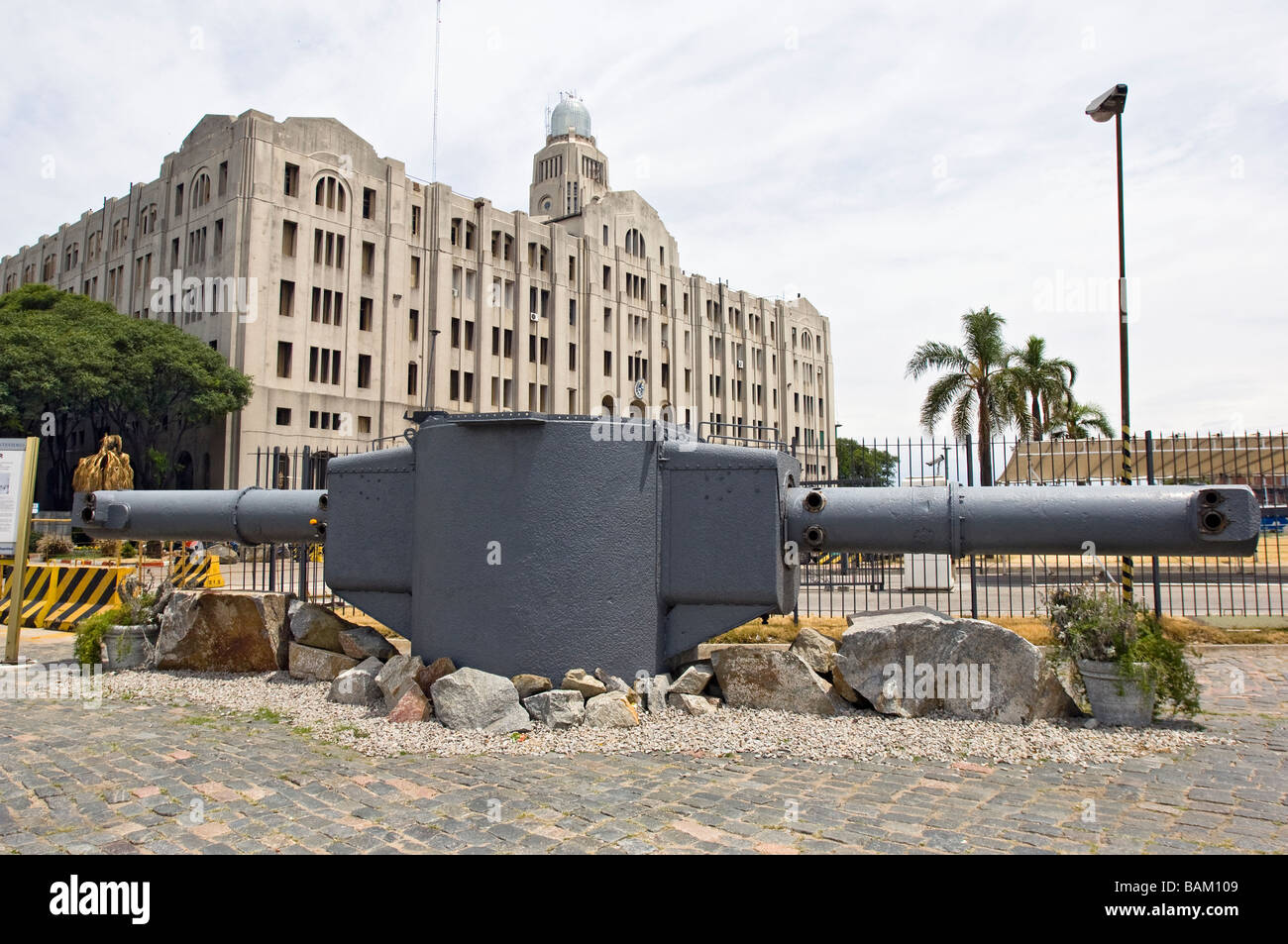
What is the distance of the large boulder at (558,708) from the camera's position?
6.04 m

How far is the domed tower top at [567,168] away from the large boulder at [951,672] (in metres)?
67.6

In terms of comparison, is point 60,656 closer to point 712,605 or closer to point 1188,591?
point 712,605

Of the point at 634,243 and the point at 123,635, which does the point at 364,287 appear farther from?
the point at 123,635

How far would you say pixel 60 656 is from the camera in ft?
32.7

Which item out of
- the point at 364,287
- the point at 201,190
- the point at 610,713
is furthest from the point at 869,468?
the point at 201,190

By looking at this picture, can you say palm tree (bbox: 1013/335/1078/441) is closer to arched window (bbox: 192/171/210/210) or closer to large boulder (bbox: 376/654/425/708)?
large boulder (bbox: 376/654/425/708)

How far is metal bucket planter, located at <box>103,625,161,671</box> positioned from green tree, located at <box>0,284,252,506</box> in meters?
30.3

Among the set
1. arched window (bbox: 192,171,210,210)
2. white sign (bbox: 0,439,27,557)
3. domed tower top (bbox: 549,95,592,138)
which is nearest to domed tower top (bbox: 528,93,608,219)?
domed tower top (bbox: 549,95,592,138)

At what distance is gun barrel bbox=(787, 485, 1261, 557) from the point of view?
20.2ft

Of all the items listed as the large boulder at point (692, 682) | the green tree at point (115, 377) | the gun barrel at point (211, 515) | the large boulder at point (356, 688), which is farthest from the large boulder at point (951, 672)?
the green tree at point (115, 377)

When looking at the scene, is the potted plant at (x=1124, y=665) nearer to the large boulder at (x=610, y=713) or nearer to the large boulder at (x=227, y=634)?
the large boulder at (x=610, y=713)

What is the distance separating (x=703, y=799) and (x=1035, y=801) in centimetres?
182

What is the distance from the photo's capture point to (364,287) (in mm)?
43156

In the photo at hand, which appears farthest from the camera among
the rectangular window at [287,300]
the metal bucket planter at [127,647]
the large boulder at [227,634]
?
the rectangular window at [287,300]
